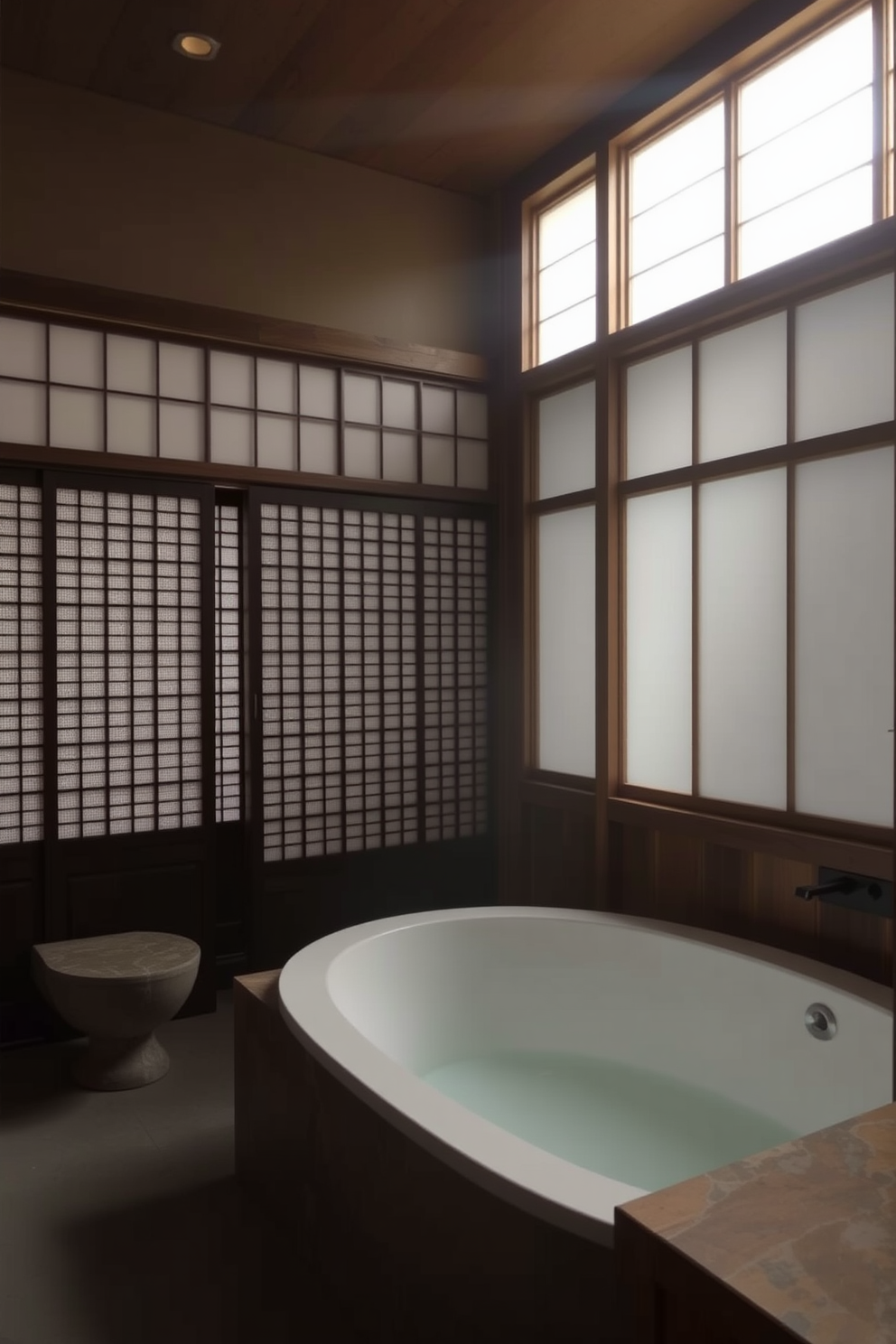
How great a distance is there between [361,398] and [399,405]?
166 millimetres

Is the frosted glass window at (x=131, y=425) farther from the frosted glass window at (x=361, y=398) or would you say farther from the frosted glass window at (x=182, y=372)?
the frosted glass window at (x=361, y=398)

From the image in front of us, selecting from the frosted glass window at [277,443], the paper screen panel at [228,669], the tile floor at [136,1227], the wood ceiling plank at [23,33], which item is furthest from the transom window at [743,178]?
the tile floor at [136,1227]

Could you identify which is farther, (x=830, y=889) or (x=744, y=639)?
(x=744, y=639)

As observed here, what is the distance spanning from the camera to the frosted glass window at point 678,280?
3.12m

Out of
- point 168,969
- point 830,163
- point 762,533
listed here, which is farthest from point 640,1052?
point 830,163

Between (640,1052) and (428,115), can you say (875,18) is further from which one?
(640,1052)

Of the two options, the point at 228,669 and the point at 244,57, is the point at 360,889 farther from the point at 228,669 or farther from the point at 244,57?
the point at 244,57

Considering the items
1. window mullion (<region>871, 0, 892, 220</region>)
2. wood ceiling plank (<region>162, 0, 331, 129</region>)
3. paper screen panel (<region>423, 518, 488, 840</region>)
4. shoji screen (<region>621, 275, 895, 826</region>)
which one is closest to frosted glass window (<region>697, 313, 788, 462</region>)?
shoji screen (<region>621, 275, 895, 826</region>)

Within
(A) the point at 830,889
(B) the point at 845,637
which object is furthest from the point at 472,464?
(A) the point at 830,889

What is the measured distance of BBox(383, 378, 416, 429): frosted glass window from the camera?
3.88 meters

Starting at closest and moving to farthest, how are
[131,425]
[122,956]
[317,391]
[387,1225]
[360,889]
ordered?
[387,1225] → [122,956] → [131,425] → [317,391] → [360,889]

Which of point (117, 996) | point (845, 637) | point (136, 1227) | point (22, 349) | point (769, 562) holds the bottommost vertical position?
point (136, 1227)

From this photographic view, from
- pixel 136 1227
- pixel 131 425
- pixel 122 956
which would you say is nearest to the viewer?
pixel 136 1227

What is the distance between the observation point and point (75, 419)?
10.8ft
